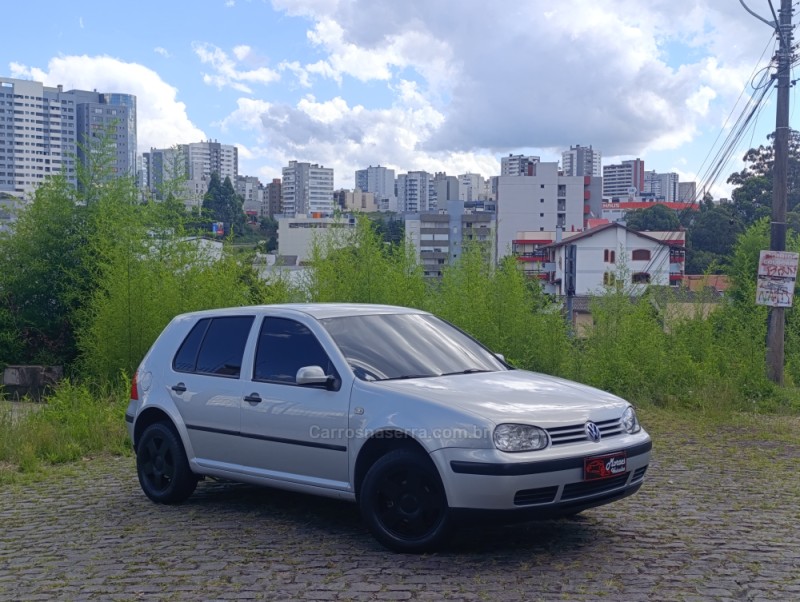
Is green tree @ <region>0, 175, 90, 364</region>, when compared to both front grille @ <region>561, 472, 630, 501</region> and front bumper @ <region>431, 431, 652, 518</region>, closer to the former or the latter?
Answer: front bumper @ <region>431, 431, 652, 518</region>

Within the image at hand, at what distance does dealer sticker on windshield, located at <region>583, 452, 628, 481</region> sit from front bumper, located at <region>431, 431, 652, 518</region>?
0.11ft

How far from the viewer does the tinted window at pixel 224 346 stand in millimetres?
→ 7574

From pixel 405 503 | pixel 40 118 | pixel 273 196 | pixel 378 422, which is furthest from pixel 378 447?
pixel 273 196

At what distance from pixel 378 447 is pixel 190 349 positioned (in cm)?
256

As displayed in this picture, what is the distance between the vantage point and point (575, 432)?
19.8 feet

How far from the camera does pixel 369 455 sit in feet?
20.8

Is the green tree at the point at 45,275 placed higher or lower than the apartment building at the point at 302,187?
lower

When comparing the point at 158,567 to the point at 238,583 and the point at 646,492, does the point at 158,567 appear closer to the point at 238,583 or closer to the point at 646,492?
the point at 238,583

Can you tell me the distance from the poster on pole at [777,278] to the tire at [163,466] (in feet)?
35.1

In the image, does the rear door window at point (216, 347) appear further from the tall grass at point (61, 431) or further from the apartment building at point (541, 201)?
the apartment building at point (541, 201)

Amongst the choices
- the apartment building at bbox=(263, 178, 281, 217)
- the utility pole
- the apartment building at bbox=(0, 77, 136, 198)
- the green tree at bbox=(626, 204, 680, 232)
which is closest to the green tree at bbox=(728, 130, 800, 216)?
the green tree at bbox=(626, 204, 680, 232)

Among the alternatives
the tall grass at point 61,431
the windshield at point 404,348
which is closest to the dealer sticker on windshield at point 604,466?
the windshield at point 404,348

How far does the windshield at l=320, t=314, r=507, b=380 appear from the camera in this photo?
6844 mm

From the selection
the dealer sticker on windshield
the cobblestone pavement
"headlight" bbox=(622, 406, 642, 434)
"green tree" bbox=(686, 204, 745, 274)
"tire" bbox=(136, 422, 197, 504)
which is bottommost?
the cobblestone pavement
